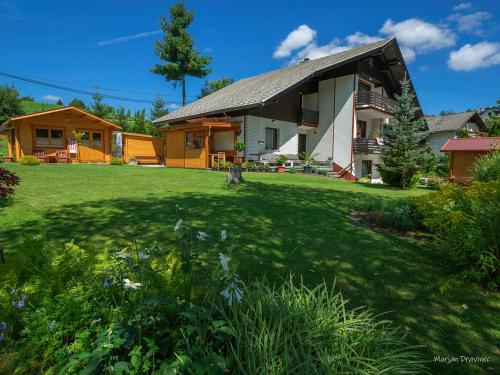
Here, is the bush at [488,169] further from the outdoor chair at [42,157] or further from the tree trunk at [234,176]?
the outdoor chair at [42,157]

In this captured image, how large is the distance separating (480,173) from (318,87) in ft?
58.6

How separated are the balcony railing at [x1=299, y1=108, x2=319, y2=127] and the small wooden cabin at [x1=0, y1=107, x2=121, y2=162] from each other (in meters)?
15.2

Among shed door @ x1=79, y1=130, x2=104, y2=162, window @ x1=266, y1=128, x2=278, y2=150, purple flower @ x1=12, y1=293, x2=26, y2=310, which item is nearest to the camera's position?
purple flower @ x1=12, y1=293, x2=26, y2=310

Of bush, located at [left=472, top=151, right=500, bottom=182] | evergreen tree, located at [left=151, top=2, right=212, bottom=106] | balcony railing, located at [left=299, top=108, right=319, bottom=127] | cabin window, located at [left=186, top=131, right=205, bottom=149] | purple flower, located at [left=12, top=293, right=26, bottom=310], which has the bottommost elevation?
purple flower, located at [left=12, top=293, right=26, bottom=310]

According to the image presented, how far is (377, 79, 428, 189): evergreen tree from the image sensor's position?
13.5 metres

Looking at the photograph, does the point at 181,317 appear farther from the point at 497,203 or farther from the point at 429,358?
the point at 497,203

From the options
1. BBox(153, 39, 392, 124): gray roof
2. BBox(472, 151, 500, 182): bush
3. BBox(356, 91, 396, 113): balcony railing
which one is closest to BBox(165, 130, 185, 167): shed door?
BBox(153, 39, 392, 124): gray roof

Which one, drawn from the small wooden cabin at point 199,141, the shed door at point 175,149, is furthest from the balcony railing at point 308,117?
the shed door at point 175,149

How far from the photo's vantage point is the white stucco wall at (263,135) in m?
19.1

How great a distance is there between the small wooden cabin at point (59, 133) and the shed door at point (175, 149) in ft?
21.7

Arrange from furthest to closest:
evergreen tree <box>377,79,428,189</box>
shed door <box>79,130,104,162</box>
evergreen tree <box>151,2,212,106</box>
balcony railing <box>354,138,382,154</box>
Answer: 1. evergreen tree <box>151,2,212,106</box>
2. shed door <box>79,130,104,162</box>
3. balcony railing <box>354,138,382,154</box>
4. evergreen tree <box>377,79,428,189</box>

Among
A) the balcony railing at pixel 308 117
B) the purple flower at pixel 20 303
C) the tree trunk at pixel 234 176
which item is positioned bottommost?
the purple flower at pixel 20 303

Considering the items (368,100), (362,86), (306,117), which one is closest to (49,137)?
(306,117)

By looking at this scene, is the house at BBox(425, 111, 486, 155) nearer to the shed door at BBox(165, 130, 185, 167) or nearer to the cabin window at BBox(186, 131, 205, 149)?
the cabin window at BBox(186, 131, 205, 149)
